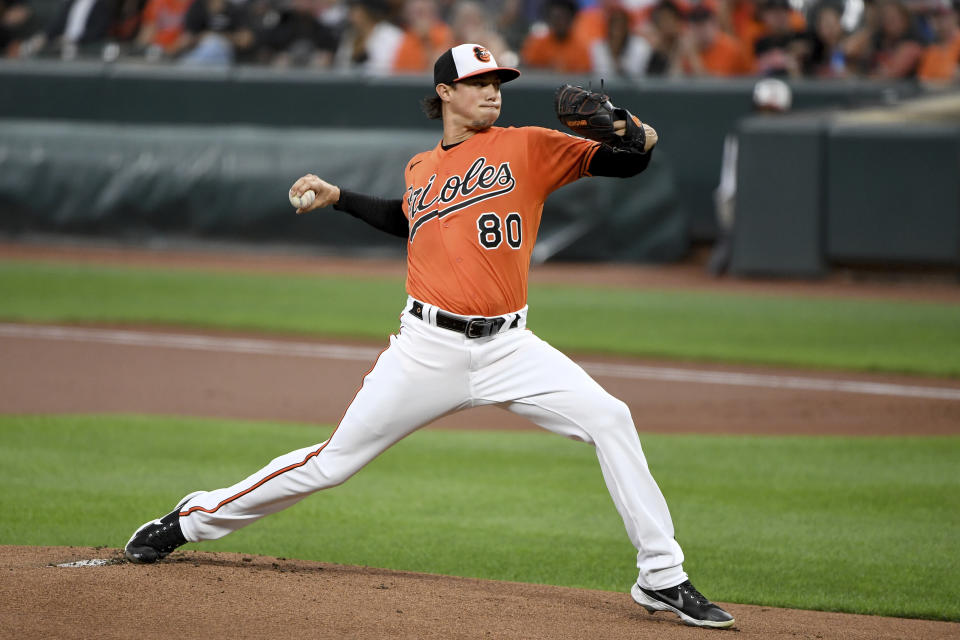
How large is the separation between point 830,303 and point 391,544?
28.2 ft

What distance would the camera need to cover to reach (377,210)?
201 inches

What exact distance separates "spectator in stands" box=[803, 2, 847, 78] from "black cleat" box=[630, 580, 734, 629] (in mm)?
A: 13172

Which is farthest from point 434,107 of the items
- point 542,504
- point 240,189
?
point 240,189

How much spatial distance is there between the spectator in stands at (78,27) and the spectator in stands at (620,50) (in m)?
7.55

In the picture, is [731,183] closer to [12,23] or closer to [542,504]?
[542,504]

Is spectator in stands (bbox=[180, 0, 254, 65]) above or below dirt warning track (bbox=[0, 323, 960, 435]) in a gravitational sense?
above

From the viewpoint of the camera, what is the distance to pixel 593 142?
469 cm

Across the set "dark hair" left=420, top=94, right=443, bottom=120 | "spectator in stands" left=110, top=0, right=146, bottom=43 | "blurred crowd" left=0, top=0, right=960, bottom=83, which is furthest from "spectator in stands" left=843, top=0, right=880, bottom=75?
"dark hair" left=420, top=94, right=443, bottom=120

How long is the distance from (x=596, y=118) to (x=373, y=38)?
14066 millimetres

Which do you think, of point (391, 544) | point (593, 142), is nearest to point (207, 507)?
point (391, 544)

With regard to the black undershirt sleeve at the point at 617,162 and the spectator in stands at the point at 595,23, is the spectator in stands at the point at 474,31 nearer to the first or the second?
the spectator in stands at the point at 595,23

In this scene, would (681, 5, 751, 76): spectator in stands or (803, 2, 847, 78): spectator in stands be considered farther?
(681, 5, 751, 76): spectator in stands

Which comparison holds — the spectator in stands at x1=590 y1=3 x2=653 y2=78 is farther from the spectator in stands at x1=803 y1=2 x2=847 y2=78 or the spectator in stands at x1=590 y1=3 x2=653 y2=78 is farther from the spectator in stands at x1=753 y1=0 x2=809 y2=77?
the spectator in stands at x1=803 y1=2 x2=847 y2=78

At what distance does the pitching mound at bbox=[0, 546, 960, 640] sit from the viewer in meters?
4.23
